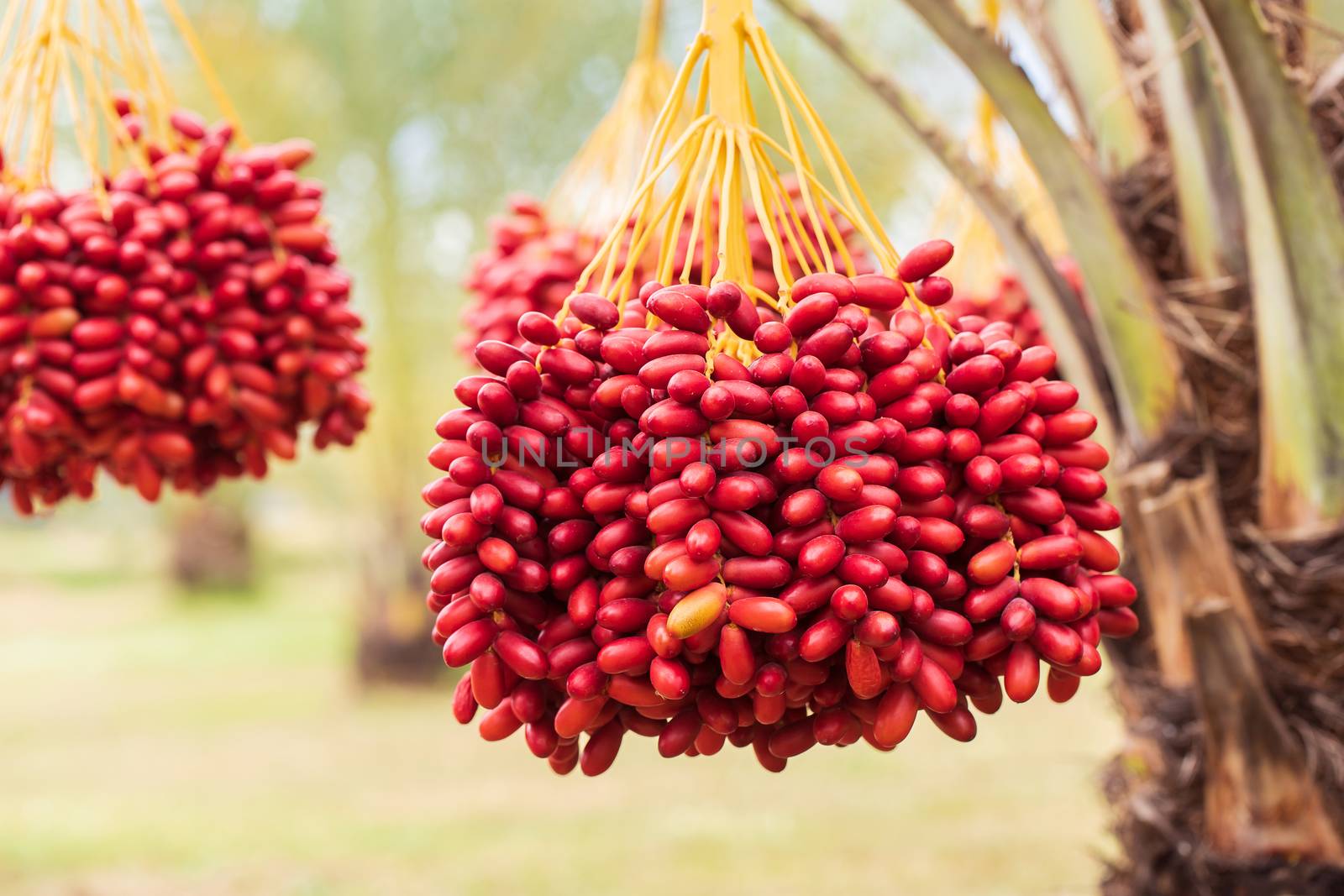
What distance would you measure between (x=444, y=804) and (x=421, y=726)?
1311mm

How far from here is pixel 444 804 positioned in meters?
4.77

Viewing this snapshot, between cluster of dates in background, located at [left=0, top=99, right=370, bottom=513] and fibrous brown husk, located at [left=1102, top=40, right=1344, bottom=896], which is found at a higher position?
cluster of dates in background, located at [left=0, top=99, right=370, bottom=513]

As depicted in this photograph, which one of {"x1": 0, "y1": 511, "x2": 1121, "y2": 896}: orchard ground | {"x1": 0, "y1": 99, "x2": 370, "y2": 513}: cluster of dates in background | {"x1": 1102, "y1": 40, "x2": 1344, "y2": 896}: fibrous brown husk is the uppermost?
{"x1": 0, "y1": 99, "x2": 370, "y2": 513}: cluster of dates in background

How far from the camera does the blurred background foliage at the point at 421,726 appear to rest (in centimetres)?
403

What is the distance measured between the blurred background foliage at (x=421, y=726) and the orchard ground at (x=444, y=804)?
0.06 feet

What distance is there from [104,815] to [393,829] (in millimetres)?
1330

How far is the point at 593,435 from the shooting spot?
0.79 m

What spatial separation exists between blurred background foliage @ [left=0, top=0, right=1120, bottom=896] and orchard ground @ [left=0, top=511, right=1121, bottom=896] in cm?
2

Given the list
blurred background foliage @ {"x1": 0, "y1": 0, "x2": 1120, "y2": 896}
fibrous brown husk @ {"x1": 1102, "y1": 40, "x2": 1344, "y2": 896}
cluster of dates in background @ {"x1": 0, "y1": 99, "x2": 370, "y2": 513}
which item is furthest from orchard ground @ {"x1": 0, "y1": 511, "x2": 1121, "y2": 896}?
cluster of dates in background @ {"x1": 0, "y1": 99, "x2": 370, "y2": 513}

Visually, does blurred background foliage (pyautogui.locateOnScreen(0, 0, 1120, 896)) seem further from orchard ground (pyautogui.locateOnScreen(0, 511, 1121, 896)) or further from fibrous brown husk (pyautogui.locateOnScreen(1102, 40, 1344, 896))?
fibrous brown husk (pyautogui.locateOnScreen(1102, 40, 1344, 896))

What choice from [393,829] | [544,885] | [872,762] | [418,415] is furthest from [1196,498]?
[418,415]

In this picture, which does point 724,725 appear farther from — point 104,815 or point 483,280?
point 104,815

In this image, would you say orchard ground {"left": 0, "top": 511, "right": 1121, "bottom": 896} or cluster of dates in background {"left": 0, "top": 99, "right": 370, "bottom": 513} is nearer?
cluster of dates in background {"left": 0, "top": 99, "right": 370, "bottom": 513}

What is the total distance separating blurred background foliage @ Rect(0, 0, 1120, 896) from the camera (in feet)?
13.2
